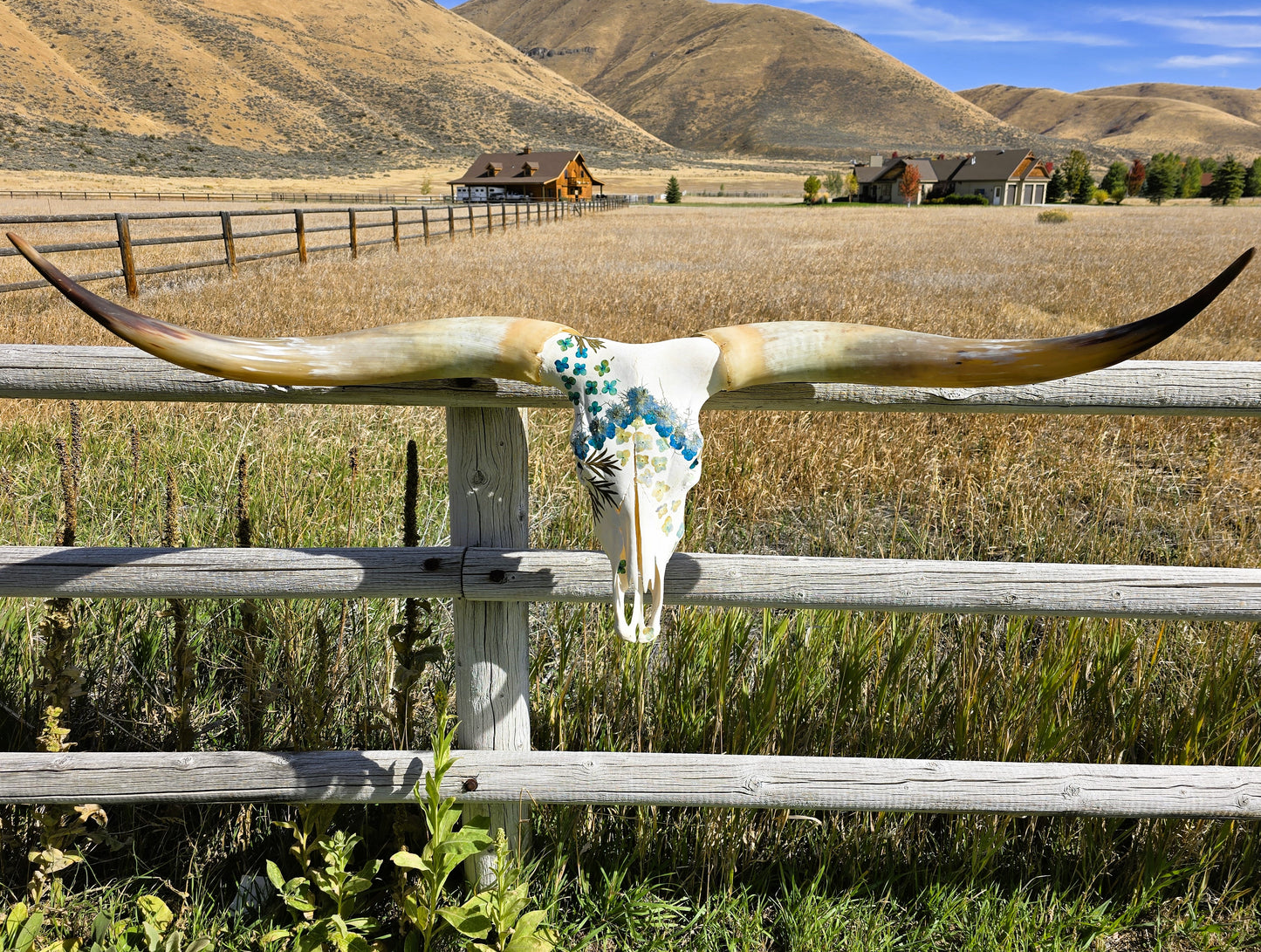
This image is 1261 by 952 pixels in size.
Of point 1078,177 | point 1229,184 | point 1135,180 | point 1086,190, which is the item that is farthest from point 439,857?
point 1135,180

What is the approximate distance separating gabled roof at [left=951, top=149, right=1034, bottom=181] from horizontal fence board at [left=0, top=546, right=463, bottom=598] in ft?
330

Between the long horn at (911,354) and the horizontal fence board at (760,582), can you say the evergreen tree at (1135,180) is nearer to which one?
the horizontal fence board at (760,582)

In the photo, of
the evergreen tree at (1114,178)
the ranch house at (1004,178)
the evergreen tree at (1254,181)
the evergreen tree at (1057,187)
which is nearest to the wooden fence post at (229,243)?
the ranch house at (1004,178)

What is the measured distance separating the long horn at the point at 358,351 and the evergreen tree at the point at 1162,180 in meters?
113

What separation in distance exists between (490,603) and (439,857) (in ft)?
1.93

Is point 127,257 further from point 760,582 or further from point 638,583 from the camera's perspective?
point 638,583

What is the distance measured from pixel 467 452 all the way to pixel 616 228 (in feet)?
90.0

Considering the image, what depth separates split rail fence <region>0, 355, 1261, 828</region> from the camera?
1.91 m

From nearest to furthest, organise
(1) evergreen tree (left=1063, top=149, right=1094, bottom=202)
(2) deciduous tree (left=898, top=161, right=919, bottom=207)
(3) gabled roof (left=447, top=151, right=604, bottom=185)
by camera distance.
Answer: (3) gabled roof (left=447, top=151, right=604, bottom=185)
(2) deciduous tree (left=898, top=161, right=919, bottom=207)
(1) evergreen tree (left=1063, top=149, right=1094, bottom=202)

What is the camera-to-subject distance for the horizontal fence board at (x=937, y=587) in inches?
76.9

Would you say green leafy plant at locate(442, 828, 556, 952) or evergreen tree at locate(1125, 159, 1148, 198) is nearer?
green leafy plant at locate(442, 828, 556, 952)

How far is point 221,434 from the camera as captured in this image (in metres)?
4.51

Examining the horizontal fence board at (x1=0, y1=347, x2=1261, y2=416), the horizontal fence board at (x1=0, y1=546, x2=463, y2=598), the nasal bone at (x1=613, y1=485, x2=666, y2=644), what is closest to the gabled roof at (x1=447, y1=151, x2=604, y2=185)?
the horizontal fence board at (x1=0, y1=347, x2=1261, y2=416)

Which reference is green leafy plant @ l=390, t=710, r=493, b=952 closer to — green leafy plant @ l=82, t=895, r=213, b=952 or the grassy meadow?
the grassy meadow
